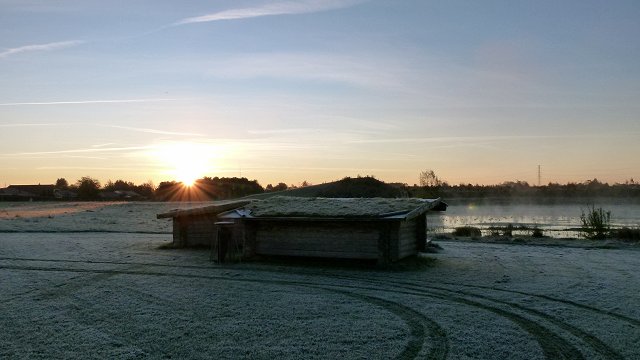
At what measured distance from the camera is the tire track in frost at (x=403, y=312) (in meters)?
8.72

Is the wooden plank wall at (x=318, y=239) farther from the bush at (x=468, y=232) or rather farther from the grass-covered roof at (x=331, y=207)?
the bush at (x=468, y=232)

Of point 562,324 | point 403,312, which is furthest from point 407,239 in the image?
point 562,324

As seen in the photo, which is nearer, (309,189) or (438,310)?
(438,310)

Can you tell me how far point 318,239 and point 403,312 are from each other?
7.35m

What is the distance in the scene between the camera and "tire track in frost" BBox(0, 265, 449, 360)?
8.72 m

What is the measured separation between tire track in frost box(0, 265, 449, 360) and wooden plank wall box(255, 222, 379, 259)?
128 inches

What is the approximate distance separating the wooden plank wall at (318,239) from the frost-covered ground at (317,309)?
0.68m

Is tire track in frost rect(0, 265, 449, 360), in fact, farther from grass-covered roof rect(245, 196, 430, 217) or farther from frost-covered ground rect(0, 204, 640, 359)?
grass-covered roof rect(245, 196, 430, 217)

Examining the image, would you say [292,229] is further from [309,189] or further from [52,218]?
[52,218]

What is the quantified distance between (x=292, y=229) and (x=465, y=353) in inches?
436

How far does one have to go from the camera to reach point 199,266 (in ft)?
60.3

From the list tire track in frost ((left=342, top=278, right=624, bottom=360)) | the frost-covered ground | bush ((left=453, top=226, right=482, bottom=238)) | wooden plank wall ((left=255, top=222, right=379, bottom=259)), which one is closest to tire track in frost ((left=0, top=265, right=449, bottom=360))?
the frost-covered ground

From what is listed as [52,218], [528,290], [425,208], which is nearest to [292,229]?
[425,208]

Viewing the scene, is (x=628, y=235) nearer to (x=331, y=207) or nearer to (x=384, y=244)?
(x=384, y=244)
